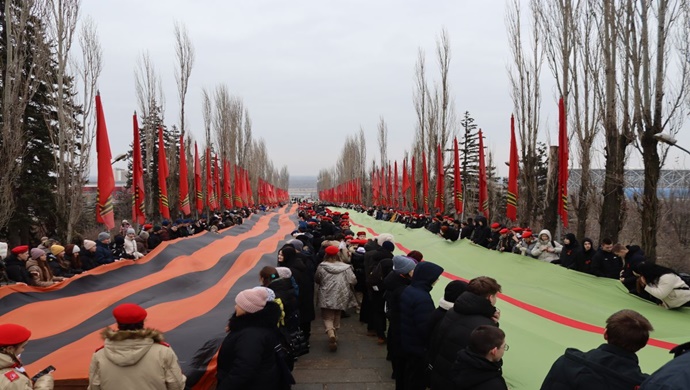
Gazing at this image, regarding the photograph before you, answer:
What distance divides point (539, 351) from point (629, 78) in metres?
9.56

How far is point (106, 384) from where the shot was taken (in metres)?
2.92

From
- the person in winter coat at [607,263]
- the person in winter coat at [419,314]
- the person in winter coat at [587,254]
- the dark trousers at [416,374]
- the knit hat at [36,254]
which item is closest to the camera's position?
the person in winter coat at [419,314]

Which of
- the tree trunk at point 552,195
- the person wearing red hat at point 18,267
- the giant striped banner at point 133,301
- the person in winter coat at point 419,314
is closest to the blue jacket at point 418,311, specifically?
the person in winter coat at point 419,314

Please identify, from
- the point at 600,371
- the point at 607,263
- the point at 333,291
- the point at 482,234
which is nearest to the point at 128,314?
the point at 600,371

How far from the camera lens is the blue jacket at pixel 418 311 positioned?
431cm

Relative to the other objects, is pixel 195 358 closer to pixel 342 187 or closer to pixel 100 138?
pixel 100 138

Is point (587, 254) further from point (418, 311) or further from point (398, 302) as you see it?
point (418, 311)

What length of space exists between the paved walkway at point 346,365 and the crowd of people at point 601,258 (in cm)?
342

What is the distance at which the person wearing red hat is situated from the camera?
6.66 m

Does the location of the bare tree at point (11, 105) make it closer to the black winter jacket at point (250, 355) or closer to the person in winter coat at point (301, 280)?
the person in winter coat at point (301, 280)

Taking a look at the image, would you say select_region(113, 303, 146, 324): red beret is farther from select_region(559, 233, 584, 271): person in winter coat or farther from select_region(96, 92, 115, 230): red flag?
select_region(559, 233, 584, 271): person in winter coat

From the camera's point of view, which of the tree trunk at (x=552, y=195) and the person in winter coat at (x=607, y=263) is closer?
the person in winter coat at (x=607, y=263)

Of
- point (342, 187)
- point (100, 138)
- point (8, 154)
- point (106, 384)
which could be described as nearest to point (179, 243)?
point (100, 138)

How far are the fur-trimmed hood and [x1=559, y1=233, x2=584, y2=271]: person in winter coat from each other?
735 centimetres
